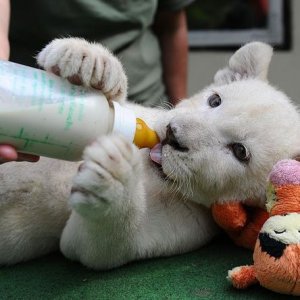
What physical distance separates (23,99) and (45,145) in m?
0.09

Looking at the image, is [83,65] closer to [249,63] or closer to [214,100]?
[214,100]

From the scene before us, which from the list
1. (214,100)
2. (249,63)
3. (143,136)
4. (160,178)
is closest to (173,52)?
(249,63)

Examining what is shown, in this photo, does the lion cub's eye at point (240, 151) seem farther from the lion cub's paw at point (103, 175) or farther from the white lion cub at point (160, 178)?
the lion cub's paw at point (103, 175)

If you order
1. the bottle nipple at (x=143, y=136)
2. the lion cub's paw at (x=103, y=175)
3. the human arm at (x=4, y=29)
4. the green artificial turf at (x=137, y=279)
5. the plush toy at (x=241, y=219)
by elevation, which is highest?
the human arm at (x=4, y=29)

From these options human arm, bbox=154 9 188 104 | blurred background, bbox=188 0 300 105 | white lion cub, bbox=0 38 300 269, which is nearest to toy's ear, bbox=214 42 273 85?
white lion cub, bbox=0 38 300 269

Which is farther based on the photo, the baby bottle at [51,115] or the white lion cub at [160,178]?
the white lion cub at [160,178]

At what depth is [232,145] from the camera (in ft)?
3.91

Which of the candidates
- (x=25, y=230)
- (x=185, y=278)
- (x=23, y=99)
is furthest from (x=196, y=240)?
(x=23, y=99)

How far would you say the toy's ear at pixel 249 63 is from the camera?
1414 millimetres

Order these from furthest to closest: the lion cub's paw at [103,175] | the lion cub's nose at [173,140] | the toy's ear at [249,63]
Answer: the toy's ear at [249,63] → the lion cub's nose at [173,140] → the lion cub's paw at [103,175]

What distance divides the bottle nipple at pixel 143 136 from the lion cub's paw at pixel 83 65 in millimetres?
77

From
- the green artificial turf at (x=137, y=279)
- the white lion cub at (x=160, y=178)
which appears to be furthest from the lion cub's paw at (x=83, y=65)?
the green artificial turf at (x=137, y=279)

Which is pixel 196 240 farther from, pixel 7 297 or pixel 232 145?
pixel 7 297

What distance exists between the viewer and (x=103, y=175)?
91 centimetres
